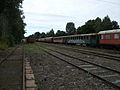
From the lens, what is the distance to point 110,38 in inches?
1207

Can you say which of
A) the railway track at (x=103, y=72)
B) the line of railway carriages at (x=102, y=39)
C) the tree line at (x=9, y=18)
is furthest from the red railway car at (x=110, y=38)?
the railway track at (x=103, y=72)

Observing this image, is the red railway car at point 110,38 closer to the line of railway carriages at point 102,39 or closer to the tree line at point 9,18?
the line of railway carriages at point 102,39

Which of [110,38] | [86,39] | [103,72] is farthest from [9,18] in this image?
[103,72]

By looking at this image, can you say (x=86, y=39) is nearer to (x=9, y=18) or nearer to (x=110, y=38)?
→ (x=110, y=38)

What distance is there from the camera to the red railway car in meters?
28.6

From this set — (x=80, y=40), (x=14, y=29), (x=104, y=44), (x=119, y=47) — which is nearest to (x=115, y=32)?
(x=119, y=47)

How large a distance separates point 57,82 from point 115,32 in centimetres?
2214

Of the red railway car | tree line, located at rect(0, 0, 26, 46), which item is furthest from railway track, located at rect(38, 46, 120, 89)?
the red railway car

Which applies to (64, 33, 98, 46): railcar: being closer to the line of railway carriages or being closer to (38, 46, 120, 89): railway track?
the line of railway carriages

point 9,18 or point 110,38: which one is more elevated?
point 9,18

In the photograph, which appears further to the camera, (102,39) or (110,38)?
(102,39)

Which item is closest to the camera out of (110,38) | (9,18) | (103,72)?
(103,72)

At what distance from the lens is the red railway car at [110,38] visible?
1125 inches

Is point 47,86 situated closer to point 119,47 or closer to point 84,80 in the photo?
point 84,80
